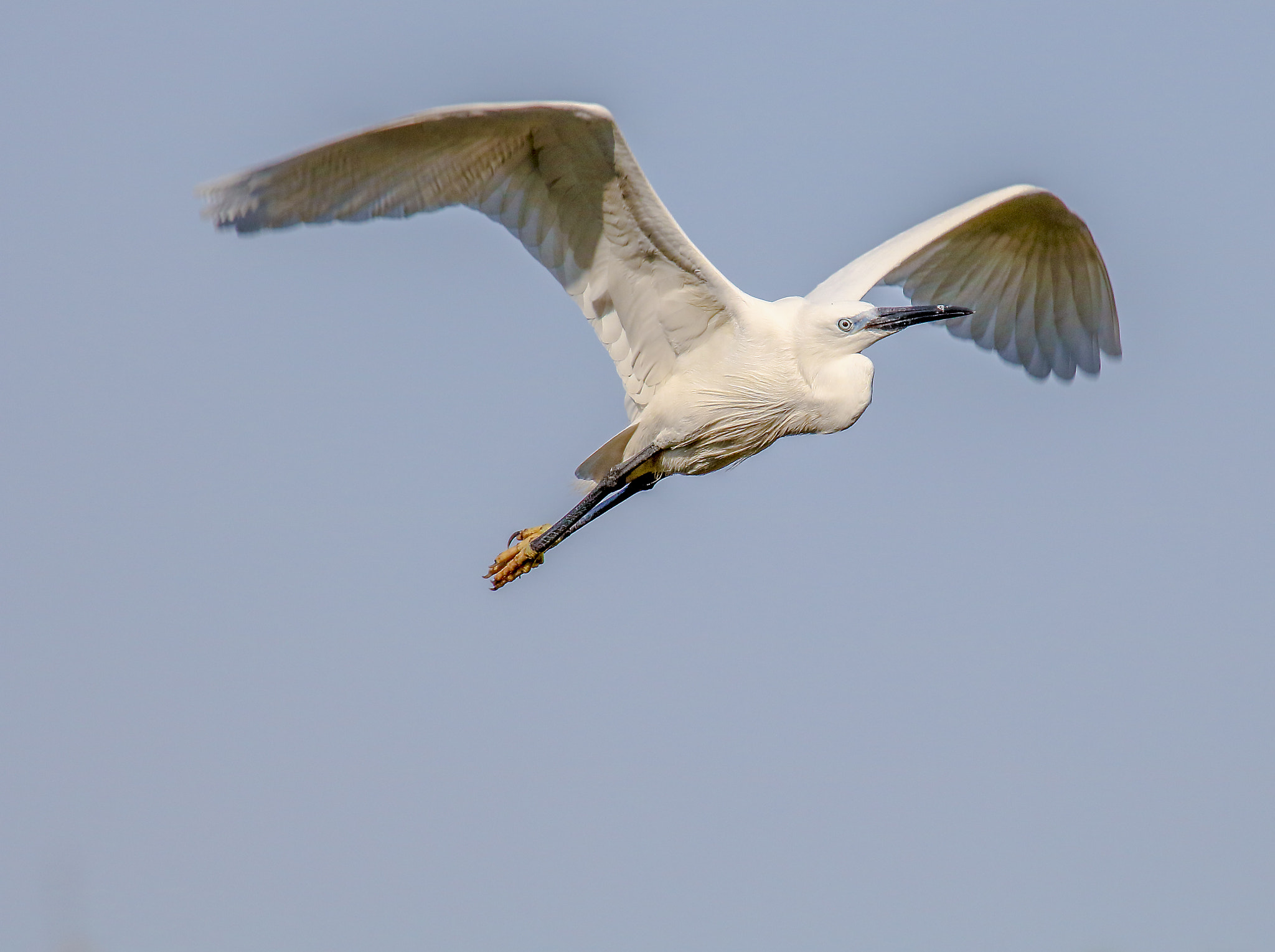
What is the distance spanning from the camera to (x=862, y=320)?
32.2 ft

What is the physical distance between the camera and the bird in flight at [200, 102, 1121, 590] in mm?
8312

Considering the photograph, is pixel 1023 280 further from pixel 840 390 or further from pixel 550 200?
pixel 550 200

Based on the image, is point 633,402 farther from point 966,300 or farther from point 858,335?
point 966,300

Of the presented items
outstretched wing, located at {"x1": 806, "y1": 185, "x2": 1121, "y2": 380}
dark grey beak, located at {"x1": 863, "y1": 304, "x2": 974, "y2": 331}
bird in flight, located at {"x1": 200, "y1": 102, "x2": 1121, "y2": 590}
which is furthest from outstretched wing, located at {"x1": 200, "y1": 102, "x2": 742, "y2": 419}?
outstretched wing, located at {"x1": 806, "y1": 185, "x2": 1121, "y2": 380}

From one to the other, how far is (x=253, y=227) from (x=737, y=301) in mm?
3125

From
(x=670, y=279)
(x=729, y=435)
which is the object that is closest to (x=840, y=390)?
(x=729, y=435)

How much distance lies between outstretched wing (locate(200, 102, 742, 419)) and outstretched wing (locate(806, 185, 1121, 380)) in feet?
6.82

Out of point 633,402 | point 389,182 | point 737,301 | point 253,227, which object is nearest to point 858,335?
point 737,301

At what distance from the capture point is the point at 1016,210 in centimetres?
1149

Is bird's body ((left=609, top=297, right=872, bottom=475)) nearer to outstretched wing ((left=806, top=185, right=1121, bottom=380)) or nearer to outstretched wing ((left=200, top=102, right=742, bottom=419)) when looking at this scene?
outstretched wing ((left=200, top=102, right=742, bottom=419))

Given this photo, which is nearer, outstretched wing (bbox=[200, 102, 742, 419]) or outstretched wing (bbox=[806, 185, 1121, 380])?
outstretched wing (bbox=[200, 102, 742, 419])

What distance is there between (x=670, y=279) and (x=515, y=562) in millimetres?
2424

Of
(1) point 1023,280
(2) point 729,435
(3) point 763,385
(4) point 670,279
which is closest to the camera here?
(4) point 670,279

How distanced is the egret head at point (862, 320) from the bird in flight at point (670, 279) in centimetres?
1
